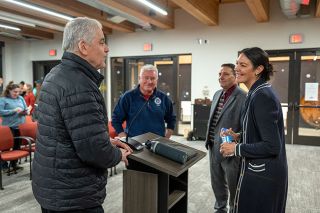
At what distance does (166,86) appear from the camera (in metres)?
8.10

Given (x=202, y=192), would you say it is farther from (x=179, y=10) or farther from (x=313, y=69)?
(x=179, y=10)

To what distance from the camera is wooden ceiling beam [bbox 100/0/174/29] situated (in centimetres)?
509

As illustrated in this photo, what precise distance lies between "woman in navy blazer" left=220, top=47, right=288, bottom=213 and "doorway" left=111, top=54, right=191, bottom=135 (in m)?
5.82

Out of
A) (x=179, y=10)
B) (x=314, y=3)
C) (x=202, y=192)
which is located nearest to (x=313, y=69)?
(x=314, y=3)

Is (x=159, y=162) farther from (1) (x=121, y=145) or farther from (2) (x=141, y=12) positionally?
(2) (x=141, y=12)

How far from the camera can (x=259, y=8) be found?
5512 millimetres

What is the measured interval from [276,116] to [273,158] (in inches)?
9.4

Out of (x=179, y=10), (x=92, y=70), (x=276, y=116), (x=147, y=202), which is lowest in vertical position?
(x=147, y=202)

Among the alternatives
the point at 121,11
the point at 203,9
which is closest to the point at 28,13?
the point at 121,11

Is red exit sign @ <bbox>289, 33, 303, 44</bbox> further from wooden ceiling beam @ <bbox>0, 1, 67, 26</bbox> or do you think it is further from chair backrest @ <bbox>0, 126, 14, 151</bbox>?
chair backrest @ <bbox>0, 126, 14, 151</bbox>

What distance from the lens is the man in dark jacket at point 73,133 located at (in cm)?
125

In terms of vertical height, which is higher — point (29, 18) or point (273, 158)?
point (29, 18)

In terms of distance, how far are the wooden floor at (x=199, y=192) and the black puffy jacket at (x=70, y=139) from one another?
1.95 meters

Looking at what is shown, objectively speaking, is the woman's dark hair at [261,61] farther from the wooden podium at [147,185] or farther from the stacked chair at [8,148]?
the stacked chair at [8,148]
